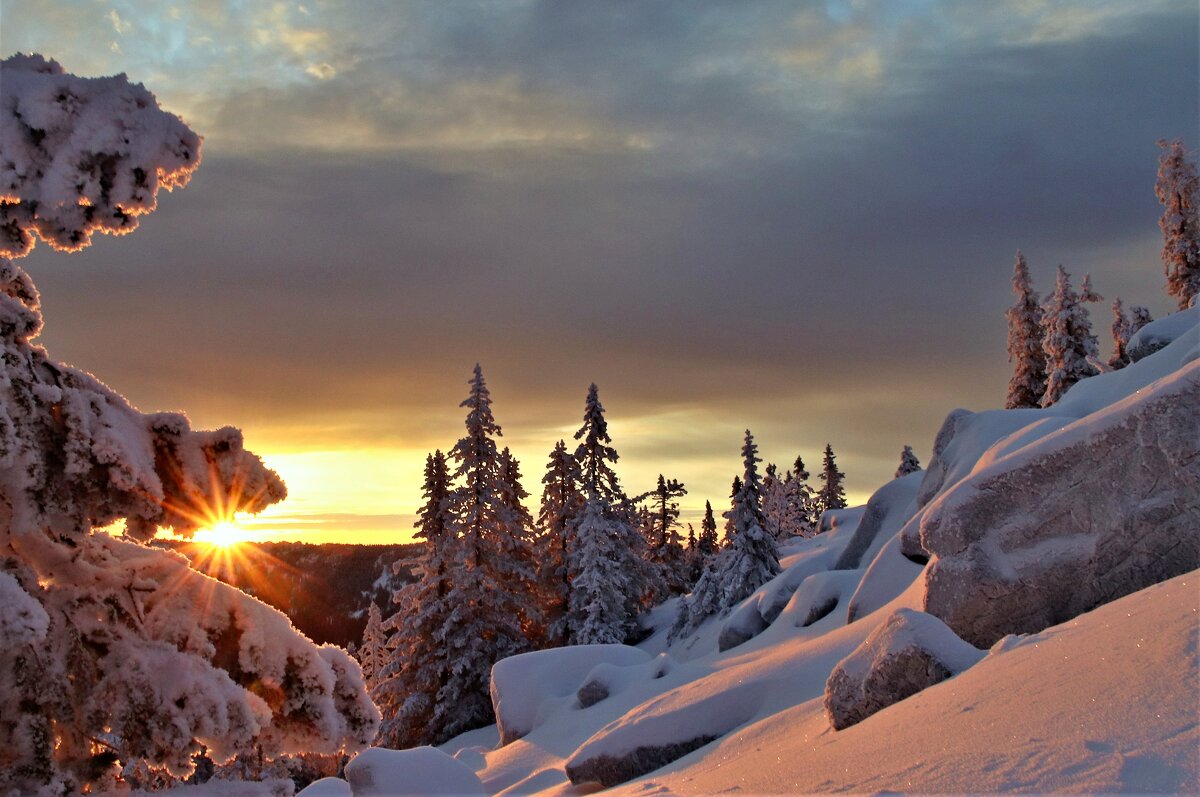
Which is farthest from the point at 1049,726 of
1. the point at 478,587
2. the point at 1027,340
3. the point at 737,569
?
the point at 1027,340

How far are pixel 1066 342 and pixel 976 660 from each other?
1339 inches

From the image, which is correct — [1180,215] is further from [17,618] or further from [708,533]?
→ [17,618]

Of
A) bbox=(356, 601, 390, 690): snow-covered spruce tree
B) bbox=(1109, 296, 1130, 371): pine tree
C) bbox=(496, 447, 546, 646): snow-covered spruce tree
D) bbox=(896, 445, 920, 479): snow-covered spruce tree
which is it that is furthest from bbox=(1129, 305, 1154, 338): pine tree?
bbox=(356, 601, 390, 690): snow-covered spruce tree

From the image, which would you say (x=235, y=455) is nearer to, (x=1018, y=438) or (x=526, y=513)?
(x=1018, y=438)

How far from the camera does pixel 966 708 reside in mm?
7648

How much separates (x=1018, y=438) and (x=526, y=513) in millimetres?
27652

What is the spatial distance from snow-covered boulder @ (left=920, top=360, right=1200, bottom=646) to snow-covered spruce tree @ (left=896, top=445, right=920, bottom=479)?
50.0 metres

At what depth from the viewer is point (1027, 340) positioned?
44906mm

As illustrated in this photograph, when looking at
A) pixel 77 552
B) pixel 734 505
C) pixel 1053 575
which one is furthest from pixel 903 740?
pixel 734 505

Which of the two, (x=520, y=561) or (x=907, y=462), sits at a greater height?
(x=907, y=462)

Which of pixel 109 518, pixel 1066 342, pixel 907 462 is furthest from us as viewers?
pixel 907 462

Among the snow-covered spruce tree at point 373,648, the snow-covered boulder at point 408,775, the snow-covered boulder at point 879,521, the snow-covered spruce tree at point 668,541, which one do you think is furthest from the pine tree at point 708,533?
the snow-covered boulder at point 408,775

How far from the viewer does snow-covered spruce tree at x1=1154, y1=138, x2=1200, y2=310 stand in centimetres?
4069

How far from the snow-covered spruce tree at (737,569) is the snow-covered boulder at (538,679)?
7.16 m
